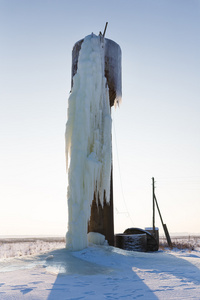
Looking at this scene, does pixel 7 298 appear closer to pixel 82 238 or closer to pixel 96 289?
pixel 96 289

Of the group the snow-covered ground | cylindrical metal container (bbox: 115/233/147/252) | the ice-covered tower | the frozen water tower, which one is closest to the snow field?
the frozen water tower

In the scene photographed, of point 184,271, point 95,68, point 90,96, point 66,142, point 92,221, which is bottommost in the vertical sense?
point 184,271

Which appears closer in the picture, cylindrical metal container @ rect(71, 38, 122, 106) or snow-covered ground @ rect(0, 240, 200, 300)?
snow-covered ground @ rect(0, 240, 200, 300)

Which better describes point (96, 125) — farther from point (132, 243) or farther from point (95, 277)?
point (95, 277)

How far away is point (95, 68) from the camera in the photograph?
28.8 ft

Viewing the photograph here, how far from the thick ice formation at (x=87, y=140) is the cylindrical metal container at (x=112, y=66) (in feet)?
1.41

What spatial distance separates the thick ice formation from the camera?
24.7 feet

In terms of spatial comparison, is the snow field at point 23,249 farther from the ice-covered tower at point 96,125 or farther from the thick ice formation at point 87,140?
the ice-covered tower at point 96,125

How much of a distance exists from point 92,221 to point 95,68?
4797mm

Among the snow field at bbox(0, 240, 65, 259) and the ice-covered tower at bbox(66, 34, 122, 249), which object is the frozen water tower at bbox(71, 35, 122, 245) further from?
the snow field at bbox(0, 240, 65, 259)

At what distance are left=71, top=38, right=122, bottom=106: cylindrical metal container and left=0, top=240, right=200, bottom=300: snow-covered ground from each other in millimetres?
5471

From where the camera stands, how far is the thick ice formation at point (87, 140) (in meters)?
7.54

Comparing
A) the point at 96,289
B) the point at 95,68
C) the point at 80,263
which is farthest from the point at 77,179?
the point at 96,289

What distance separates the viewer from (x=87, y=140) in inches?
322
